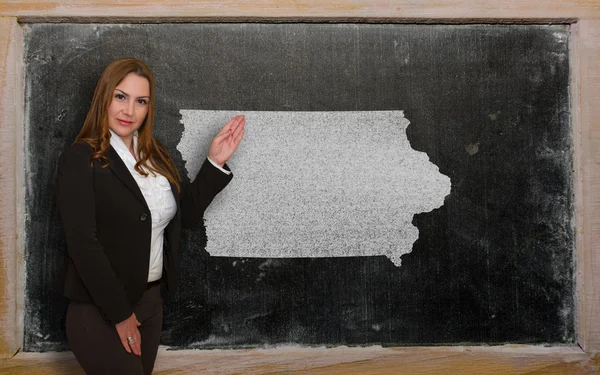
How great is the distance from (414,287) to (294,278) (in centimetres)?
49

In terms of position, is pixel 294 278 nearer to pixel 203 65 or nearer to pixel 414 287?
pixel 414 287

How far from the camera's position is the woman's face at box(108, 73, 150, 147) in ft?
5.16

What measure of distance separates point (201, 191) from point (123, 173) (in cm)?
37

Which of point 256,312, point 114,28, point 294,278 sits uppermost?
point 114,28

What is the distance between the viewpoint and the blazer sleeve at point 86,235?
1.38 meters

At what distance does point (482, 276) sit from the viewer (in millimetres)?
2084

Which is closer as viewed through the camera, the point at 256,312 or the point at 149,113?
the point at 149,113

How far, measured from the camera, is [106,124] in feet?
5.05

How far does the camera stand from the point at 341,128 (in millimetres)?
2064
